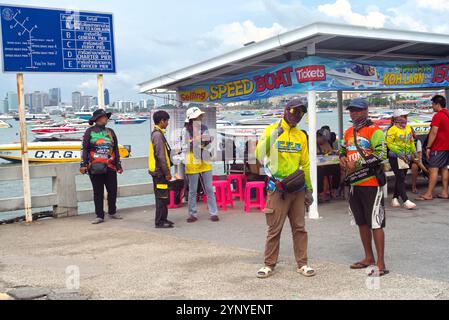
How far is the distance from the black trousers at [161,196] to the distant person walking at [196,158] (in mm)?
534

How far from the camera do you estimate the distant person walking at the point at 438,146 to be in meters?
10.2

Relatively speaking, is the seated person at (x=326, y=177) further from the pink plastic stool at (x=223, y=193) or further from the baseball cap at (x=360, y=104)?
the baseball cap at (x=360, y=104)

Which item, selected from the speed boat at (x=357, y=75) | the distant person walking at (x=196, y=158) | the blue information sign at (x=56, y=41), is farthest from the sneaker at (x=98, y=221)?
the speed boat at (x=357, y=75)

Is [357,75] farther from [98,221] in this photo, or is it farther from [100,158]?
[98,221]

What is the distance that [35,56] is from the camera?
9.59 meters

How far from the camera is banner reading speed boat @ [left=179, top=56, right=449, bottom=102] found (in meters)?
9.00

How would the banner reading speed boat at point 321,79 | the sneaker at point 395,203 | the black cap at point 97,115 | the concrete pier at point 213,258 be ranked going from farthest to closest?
the sneaker at point 395,203, the black cap at point 97,115, the banner reading speed boat at point 321,79, the concrete pier at point 213,258

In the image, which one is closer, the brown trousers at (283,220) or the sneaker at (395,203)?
the brown trousers at (283,220)

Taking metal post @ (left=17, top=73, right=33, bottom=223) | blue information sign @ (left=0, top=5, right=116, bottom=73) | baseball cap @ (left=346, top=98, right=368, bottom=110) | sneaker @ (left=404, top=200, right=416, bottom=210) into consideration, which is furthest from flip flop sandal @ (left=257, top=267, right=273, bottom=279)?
blue information sign @ (left=0, top=5, right=116, bottom=73)

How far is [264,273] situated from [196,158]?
11.6ft

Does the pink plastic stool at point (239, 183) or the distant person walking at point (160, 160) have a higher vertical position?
the distant person walking at point (160, 160)

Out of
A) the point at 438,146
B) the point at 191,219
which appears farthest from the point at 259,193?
the point at 438,146
